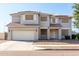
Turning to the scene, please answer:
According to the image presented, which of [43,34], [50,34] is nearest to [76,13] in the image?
[50,34]

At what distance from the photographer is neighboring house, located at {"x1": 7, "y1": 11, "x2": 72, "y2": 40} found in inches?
1038

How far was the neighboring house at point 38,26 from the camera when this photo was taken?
2638 centimetres

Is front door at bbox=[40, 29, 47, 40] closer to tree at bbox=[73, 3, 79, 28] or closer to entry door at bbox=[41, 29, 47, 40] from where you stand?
entry door at bbox=[41, 29, 47, 40]

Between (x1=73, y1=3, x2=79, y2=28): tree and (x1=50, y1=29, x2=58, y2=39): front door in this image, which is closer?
(x1=73, y1=3, x2=79, y2=28): tree

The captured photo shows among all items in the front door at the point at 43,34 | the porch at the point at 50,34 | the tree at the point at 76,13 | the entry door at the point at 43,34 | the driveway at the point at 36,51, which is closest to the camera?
the driveway at the point at 36,51

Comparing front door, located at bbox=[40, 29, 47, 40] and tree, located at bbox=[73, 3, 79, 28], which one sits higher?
tree, located at bbox=[73, 3, 79, 28]

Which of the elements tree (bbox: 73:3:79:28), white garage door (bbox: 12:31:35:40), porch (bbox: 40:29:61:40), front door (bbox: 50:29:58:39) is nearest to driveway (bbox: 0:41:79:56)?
white garage door (bbox: 12:31:35:40)

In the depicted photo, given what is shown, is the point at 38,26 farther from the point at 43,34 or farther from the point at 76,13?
the point at 76,13

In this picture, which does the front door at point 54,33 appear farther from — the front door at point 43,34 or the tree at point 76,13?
the tree at point 76,13

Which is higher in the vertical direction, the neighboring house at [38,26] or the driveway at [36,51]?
the neighboring house at [38,26]

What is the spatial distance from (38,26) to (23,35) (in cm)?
285

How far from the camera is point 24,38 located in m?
25.1

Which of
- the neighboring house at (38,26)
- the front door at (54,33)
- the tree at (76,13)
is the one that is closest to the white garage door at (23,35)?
the neighboring house at (38,26)

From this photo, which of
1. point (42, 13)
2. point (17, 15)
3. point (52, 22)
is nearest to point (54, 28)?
point (52, 22)
